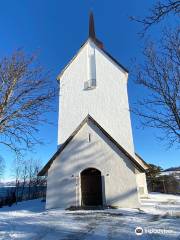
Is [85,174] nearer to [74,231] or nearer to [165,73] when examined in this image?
[74,231]

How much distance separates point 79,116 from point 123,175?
7.06 m

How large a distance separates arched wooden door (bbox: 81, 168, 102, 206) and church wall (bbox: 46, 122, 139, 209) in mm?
458

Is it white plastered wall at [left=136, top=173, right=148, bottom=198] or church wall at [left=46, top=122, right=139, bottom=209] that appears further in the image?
white plastered wall at [left=136, top=173, right=148, bottom=198]

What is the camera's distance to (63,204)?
44.5ft

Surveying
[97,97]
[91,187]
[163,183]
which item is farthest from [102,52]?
[163,183]

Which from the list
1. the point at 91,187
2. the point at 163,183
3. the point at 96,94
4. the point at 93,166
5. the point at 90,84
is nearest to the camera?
the point at 93,166

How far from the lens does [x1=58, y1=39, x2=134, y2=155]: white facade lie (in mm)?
17469

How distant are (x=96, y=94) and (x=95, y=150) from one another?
6.22 meters

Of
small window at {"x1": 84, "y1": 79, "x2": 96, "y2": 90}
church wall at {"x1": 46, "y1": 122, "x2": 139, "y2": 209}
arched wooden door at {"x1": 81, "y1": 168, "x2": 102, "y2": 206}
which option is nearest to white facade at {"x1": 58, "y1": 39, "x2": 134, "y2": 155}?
small window at {"x1": 84, "y1": 79, "x2": 96, "y2": 90}

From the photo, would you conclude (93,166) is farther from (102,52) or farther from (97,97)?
(102,52)

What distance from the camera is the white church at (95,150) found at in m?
13.2

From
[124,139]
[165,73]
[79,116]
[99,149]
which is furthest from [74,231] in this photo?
[79,116]

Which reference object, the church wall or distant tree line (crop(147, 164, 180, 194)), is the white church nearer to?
the church wall

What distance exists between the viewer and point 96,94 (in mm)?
18641
